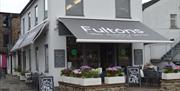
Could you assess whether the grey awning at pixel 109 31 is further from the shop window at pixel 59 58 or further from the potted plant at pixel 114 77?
the potted plant at pixel 114 77

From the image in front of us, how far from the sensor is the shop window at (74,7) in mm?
21359

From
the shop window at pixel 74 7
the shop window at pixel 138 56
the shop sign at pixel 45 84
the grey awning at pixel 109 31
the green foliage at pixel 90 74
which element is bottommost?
the shop sign at pixel 45 84

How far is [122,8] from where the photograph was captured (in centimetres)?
2298

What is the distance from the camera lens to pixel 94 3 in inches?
867

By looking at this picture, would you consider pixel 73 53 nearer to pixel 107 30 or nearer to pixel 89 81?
pixel 107 30

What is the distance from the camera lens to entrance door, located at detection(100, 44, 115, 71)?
76.4 ft

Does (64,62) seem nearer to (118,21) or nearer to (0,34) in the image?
(118,21)

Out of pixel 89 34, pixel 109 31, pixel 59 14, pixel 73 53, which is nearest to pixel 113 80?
pixel 89 34

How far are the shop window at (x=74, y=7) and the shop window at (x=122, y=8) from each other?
95.6 inches

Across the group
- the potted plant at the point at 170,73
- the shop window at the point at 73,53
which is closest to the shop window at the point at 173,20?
the shop window at the point at 73,53

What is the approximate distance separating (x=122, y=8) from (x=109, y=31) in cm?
329

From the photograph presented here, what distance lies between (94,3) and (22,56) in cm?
→ 1380

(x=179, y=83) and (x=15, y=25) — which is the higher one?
(x=15, y=25)

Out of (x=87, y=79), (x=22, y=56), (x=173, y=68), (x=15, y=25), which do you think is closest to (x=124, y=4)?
(x=173, y=68)
